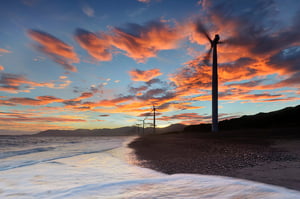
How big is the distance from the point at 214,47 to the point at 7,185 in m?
26.3

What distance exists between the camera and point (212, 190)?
3.30m

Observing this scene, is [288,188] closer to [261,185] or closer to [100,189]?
[261,185]

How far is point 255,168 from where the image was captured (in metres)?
4.63

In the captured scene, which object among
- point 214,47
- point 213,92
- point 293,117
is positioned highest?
point 214,47

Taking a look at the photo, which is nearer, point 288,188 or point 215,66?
point 288,188

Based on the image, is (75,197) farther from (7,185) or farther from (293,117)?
(293,117)

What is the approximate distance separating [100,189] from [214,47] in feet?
84.6

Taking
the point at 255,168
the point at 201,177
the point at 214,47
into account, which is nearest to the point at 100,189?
the point at 201,177

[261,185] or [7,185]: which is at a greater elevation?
[261,185]

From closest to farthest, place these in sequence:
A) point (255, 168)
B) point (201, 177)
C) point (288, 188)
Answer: point (288, 188)
point (201, 177)
point (255, 168)

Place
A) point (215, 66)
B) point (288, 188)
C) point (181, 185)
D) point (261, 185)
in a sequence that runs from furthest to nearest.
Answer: point (215, 66) → point (181, 185) → point (261, 185) → point (288, 188)

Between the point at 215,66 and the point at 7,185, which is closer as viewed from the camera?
the point at 7,185

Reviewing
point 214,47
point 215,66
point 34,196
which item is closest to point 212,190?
point 34,196

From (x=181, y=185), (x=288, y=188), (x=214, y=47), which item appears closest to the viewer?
(x=288, y=188)
